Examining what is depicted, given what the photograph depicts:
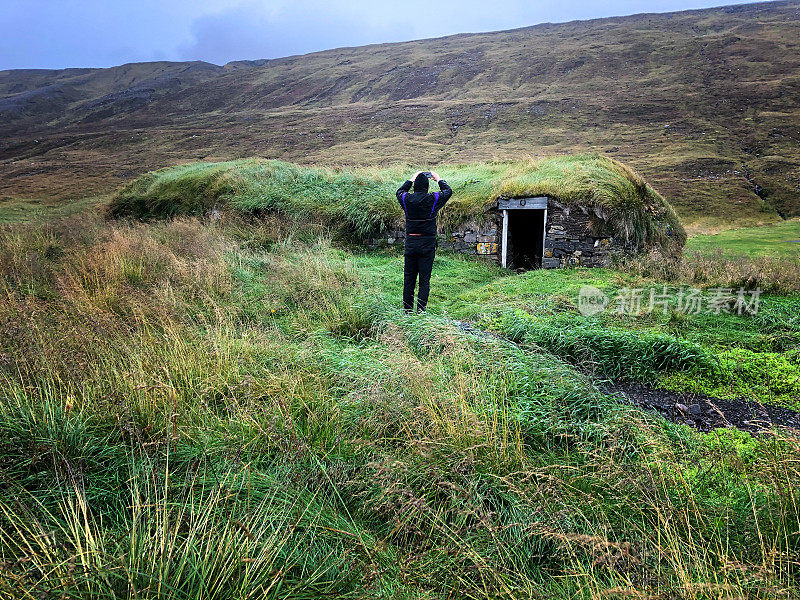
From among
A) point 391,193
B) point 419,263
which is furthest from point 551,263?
point 419,263

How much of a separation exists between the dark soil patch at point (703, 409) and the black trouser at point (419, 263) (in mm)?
3291

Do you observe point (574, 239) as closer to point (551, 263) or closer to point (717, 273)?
point (551, 263)

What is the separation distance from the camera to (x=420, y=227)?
738 centimetres

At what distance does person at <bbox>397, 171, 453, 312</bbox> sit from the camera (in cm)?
729

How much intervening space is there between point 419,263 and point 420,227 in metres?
0.63

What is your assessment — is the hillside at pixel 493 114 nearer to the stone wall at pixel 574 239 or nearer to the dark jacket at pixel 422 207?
the stone wall at pixel 574 239

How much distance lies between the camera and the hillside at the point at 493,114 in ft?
122

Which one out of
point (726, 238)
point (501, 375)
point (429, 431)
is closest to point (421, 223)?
point (501, 375)

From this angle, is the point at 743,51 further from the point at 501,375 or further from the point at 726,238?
the point at 501,375

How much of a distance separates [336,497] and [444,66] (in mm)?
87803

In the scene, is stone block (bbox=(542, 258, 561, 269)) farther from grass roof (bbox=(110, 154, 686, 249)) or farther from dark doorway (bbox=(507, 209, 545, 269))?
grass roof (bbox=(110, 154, 686, 249))
